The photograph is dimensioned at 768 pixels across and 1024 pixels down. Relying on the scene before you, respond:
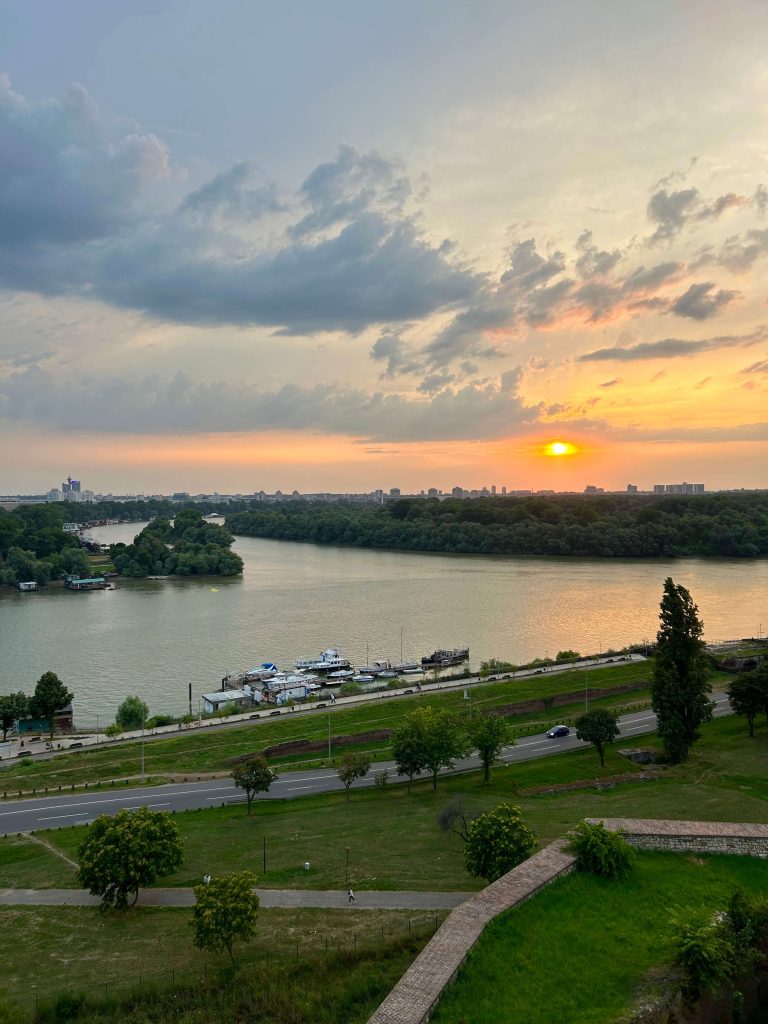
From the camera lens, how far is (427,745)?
25.9m

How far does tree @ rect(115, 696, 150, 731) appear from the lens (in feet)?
129

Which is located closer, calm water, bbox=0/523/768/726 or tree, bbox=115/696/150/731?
tree, bbox=115/696/150/731

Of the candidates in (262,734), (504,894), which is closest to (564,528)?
(262,734)

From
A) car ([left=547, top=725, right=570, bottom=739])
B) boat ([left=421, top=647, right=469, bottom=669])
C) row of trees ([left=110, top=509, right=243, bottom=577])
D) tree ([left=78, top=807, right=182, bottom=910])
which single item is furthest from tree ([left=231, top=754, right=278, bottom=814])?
row of trees ([left=110, top=509, right=243, bottom=577])

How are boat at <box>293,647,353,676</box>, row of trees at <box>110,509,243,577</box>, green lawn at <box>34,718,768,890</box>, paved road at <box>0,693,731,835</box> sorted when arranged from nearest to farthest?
green lawn at <box>34,718,768,890</box>
paved road at <box>0,693,731,835</box>
boat at <box>293,647,353,676</box>
row of trees at <box>110,509,243,577</box>

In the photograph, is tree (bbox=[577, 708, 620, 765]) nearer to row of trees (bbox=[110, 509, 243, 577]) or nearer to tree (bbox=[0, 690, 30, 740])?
tree (bbox=[0, 690, 30, 740])

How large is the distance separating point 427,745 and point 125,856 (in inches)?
452

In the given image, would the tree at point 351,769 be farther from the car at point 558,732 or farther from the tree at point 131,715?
the tree at point 131,715

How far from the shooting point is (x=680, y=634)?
28109mm

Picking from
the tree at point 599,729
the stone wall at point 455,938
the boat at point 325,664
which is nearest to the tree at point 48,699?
the boat at point 325,664

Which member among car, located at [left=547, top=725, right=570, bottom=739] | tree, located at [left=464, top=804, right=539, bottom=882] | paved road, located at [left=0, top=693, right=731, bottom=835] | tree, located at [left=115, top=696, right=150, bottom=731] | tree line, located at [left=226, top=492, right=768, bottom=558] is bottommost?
tree, located at [left=115, top=696, right=150, bottom=731]

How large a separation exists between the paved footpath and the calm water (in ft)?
81.0

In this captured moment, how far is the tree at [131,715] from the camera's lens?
3934 centimetres

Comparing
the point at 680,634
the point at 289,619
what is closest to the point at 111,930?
the point at 680,634
